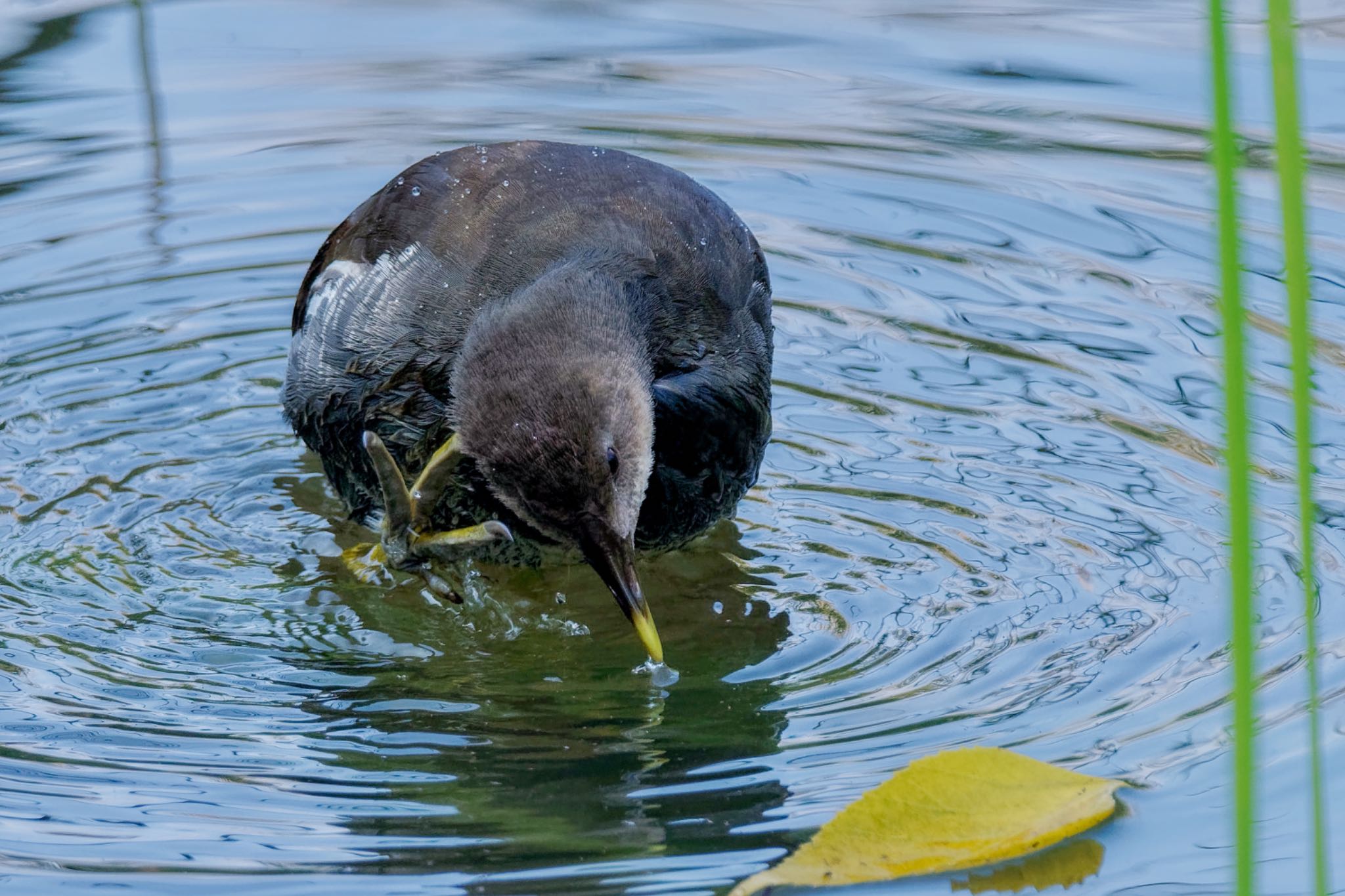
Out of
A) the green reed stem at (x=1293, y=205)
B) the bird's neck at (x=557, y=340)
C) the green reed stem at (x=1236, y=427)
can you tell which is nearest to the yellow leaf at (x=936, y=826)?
the bird's neck at (x=557, y=340)

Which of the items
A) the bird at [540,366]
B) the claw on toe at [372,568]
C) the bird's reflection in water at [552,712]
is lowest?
the bird's reflection in water at [552,712]

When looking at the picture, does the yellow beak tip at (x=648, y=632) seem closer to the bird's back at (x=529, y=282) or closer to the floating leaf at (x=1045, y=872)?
the bird's back at (x=529, y=282)

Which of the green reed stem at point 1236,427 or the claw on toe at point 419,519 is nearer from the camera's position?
the green reed stem at point 1236,427

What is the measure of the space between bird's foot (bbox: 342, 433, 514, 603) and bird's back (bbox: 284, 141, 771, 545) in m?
0.11

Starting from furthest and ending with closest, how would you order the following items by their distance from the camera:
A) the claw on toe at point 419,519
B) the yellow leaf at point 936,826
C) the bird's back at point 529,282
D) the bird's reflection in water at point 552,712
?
1. the bird's back at point 529,282
2. the claw on toe at point 419,519
3. the bird's reflection in water at point 552,712
4. the yellow leaf at point 936,826

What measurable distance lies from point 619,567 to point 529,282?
88cm

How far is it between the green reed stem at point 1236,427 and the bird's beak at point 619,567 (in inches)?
96.7

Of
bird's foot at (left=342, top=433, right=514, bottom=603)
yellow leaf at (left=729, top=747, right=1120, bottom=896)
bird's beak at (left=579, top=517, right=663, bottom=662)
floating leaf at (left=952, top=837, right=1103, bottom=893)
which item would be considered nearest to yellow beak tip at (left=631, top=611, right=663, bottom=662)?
bird's beak at (left=579, top=517, right=663, bottom=662)

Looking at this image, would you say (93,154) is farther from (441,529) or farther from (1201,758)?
(1201,758)

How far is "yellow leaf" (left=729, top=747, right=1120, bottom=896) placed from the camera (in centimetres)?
325

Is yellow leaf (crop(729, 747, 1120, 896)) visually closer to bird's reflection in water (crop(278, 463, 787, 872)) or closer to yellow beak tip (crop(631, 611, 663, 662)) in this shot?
bird's reflection in water (crop(278, 463, 787, 872))

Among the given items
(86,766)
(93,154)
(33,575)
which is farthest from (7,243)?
(86,766)

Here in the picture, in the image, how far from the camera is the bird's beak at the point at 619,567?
402 cm

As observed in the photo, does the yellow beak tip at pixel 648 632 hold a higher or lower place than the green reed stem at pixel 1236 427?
lower
